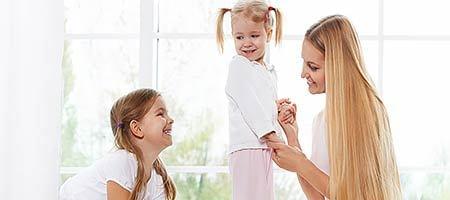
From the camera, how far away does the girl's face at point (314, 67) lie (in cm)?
232

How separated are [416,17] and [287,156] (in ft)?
2.76

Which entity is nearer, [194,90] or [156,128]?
[156,128]

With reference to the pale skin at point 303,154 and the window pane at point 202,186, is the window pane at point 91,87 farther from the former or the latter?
the pale skin at point 303,154

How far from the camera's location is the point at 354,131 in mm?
2248

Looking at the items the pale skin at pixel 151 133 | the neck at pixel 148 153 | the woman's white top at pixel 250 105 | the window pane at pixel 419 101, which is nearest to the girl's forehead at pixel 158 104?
the pale skin at pixel 151 133

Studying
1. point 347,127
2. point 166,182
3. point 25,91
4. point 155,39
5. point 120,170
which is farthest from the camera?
point 155,39

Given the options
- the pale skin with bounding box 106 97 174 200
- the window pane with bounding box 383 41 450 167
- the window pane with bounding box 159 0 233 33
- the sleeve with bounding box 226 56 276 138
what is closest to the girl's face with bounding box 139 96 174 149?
the pale skin with bounding box 106 97 174 200

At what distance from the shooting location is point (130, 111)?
251 centimetres

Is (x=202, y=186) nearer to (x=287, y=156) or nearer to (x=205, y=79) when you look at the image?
(x=205, y=79)

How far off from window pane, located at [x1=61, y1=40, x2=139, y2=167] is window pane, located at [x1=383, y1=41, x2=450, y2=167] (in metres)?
0.88

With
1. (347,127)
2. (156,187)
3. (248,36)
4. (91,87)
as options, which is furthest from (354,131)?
(91,87)

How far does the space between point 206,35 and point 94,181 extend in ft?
2.15

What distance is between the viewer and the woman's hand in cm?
233

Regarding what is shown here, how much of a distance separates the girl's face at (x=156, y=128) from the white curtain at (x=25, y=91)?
0.64 m
